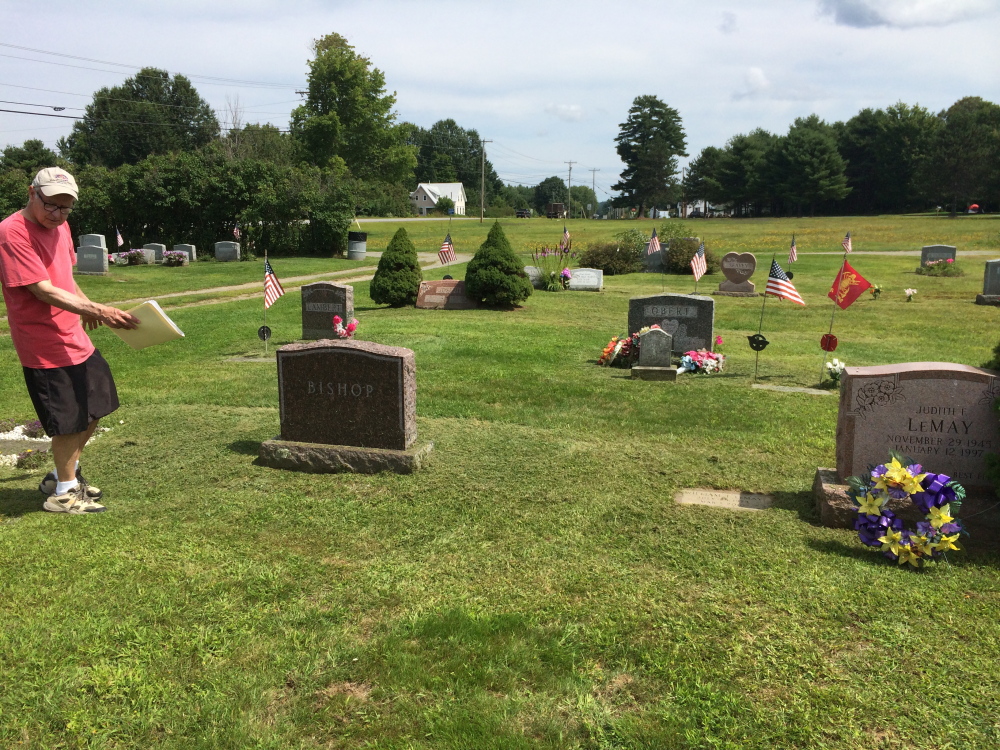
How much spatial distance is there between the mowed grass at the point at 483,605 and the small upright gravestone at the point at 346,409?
205 mm

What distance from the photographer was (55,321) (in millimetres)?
4859

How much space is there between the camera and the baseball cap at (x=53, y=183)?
15.2ft

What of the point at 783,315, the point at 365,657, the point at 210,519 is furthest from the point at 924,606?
the point at 783,315

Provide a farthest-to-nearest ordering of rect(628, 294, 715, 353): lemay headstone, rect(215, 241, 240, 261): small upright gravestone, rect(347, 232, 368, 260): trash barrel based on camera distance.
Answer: rect(347, 232, 368, 260): trash barrel < rect(215, 241, 240, 261): small upright gravestone < rect(628, 294, 715, 353): lemay headstone

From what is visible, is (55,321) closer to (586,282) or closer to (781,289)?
(781,289)

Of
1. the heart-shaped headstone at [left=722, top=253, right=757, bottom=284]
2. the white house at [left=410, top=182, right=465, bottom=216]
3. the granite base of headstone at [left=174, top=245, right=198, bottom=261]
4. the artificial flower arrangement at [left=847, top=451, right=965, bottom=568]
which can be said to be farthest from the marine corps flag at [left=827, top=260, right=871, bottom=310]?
the white house at [left=410, top=182, right=465, bottom=216]

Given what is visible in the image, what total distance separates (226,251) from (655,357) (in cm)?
2563

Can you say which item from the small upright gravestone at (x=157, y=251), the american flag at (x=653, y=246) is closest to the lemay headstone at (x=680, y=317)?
the american flag at (x=653, y=246)

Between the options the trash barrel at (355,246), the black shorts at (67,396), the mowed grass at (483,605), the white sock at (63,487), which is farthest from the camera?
the trash barrel at (355,246)

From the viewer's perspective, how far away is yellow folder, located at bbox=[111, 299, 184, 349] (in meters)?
5.05

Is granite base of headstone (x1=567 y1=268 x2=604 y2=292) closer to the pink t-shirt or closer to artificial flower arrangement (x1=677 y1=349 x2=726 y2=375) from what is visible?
artificial flower arrangement (x1=677 y1=349 x2=726 y2=375)

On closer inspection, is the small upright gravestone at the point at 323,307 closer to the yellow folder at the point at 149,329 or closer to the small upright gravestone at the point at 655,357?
the small upright gravestone at the point at 655,357

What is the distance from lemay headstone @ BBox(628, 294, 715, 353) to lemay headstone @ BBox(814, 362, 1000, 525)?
6.40 metres

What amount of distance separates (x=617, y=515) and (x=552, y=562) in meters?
0.96
